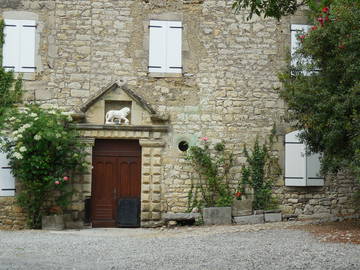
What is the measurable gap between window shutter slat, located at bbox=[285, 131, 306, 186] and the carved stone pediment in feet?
8.59

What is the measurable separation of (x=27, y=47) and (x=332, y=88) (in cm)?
593

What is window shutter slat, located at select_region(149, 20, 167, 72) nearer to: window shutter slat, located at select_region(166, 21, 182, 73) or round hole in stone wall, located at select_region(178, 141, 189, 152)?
window shutter slat, located at select_region(166, 21, 182, 73)

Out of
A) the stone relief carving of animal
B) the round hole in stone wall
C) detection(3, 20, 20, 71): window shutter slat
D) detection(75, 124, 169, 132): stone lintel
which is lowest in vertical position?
the round hole in stone wall

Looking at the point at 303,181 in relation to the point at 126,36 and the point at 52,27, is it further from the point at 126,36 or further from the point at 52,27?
the point at 52,27

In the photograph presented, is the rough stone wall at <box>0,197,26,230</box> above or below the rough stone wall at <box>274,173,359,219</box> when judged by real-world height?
below

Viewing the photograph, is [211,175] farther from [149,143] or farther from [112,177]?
[112,177]

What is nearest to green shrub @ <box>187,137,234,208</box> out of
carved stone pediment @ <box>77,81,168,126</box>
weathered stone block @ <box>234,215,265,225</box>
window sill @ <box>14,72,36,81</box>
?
weathered stone block @ <box>234,215,265,225</box>

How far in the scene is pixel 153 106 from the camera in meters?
12.0

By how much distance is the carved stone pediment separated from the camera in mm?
11812

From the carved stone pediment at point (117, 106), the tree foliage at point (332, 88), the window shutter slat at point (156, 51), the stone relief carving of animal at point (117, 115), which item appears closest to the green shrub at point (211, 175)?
the carved stone pediment at point (117, 106)

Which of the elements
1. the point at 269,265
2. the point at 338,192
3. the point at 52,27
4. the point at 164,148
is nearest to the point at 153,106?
the point at 164,148

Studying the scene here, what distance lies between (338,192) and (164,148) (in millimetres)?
3757

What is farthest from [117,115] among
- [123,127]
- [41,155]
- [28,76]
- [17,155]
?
[17,155]

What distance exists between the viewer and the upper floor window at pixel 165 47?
1204 cm
